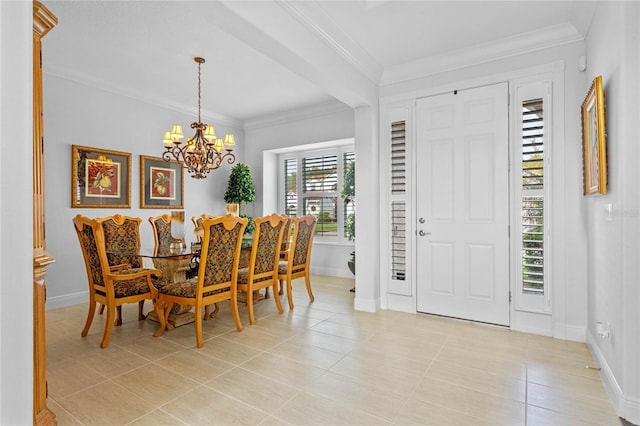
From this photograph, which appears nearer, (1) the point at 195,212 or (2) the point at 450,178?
(2) the point at 450,178

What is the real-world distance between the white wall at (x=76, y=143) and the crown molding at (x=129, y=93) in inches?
2.1

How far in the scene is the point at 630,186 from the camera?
182cm

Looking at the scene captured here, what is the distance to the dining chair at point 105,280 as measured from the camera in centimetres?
280

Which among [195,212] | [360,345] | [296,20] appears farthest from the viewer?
[195,212]

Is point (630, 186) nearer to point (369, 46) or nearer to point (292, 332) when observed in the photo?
point (369, 46)

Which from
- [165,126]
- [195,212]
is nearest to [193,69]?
[165,126]

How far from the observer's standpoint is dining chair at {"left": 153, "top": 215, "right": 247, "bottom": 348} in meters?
2.83

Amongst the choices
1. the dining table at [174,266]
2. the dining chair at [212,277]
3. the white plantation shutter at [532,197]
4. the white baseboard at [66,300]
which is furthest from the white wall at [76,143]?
the white plantation shutter at [532,197]

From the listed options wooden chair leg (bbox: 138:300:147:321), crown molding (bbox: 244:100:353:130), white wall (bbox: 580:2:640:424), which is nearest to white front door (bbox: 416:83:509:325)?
white wall (bbox: 580:2:640:424)

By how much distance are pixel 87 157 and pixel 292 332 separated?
332 cm

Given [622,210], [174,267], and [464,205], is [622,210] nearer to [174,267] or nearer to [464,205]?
[464,205]
